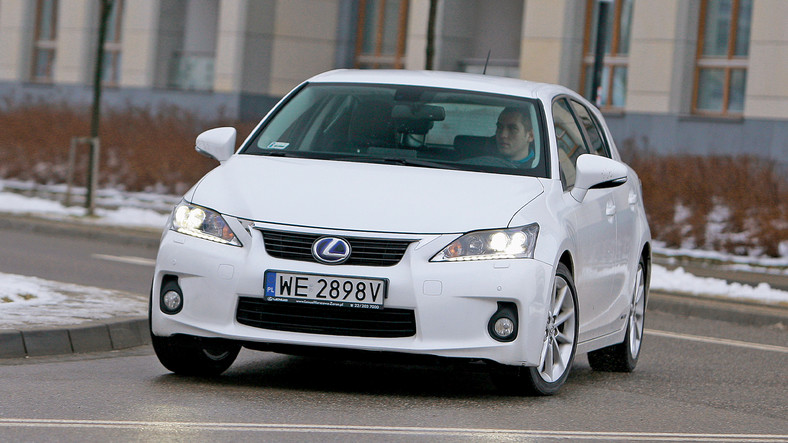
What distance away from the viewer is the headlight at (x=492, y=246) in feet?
22.2

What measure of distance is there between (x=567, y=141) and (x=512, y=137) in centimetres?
52

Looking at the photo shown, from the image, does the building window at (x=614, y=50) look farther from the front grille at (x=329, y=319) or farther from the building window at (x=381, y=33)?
the front grille at (x=329, y=319)

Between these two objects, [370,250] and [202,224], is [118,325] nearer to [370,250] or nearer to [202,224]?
[202,224]

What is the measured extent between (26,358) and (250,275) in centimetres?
187

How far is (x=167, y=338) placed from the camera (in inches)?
282

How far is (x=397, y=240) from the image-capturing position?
22.0ft

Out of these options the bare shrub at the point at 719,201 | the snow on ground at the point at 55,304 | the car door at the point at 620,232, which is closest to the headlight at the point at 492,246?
the car door at the point at 620,232

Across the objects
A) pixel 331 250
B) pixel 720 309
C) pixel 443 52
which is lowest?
pixel 720 309

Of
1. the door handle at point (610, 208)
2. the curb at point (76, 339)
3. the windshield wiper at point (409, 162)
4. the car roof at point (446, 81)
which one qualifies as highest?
the car roof at point (446, 81)

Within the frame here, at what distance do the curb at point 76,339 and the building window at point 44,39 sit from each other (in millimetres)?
30137

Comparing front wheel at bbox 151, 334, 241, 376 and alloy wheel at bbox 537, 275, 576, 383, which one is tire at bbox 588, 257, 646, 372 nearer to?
alloy wheel at bbox 537, 275, 576, 383

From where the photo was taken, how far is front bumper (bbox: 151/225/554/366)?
22.0 feet

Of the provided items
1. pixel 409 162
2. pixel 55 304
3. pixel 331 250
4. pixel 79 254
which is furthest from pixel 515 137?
pixel 79 254

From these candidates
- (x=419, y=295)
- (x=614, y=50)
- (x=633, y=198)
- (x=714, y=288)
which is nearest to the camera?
(x=419, y=295)
